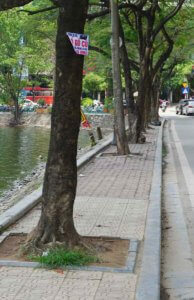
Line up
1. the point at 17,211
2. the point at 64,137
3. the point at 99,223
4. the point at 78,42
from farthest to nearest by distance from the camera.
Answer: the point at 17,211 < the point at 99,223 < the point at 64,137 < the point at 78,42

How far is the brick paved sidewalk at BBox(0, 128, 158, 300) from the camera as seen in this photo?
501 cm

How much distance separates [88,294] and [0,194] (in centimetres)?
838

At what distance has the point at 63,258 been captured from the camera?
18.7ft

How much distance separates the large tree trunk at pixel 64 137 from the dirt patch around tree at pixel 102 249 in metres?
0.30

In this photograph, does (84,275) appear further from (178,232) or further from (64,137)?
(178,232)

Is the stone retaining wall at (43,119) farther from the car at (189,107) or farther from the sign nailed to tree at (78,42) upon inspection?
the sign nailed to tree at (78,42)

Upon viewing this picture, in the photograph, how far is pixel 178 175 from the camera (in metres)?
13.3

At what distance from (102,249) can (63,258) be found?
0.71m

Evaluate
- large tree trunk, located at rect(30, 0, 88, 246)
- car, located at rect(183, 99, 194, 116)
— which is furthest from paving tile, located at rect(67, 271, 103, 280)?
car, located at rect(183, 99, 194, 116)

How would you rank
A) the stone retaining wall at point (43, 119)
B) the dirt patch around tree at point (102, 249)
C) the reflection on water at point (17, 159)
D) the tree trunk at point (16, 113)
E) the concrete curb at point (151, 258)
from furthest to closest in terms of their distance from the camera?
the tree trunk at point (16, 113)
the stone retaining wall at point (43, 119)
the reflection on water at point (17, 159)
the dirt patch around tree at point (102, 249)
the concrete curb at point (151, 258)

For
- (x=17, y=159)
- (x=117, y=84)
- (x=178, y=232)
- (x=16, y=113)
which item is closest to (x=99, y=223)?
(x=178, y=232)

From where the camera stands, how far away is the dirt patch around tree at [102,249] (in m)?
5.89

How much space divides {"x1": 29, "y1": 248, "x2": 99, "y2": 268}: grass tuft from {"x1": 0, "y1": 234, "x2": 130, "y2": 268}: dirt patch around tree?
10cm

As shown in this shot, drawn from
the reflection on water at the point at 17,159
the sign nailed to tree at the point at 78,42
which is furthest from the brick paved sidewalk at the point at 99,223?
the reflection on water at the point at 17,159
